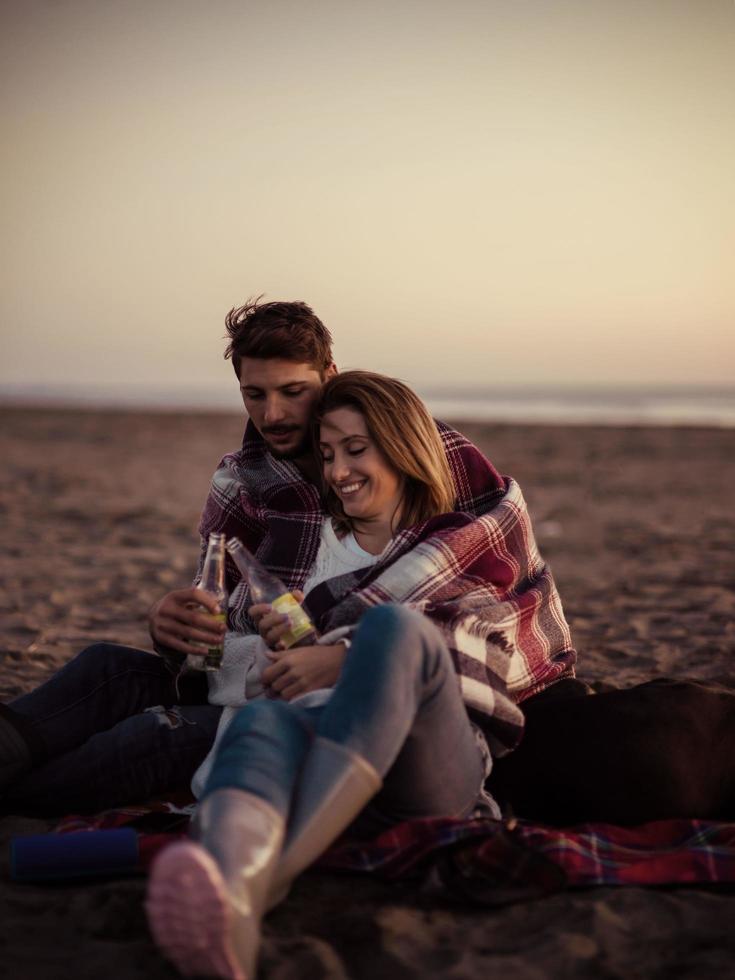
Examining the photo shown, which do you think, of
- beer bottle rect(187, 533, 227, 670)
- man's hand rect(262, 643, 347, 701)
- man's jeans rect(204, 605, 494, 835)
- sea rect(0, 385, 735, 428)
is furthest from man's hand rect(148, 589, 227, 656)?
sea rect(0, 385, 735, 428)

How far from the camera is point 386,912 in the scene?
110 inches

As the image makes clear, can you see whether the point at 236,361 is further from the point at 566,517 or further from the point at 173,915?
the point at 566,517

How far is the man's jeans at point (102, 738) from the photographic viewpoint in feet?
11.5

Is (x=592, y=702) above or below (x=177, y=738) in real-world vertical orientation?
above

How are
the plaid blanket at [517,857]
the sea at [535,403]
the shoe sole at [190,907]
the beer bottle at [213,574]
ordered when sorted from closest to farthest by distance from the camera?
the shoe sole at [190,907], the plaid blanket at [517,857], the beer bottle at [213,574], the sea at [535,403]

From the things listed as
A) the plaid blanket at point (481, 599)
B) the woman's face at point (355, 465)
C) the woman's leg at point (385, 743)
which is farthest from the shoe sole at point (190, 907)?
the woman's face at point (355, 465)

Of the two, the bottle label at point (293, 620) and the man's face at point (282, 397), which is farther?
the man's face at point (282, 397)

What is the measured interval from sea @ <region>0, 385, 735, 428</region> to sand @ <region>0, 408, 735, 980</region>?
834 centimetres

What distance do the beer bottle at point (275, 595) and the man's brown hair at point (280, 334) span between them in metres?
0.74

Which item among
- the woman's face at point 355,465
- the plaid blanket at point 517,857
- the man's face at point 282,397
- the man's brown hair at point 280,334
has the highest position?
the man's brown hair at point 280,334

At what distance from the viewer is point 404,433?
141 inches

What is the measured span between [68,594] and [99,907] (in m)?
4.80

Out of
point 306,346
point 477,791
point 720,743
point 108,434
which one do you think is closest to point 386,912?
point 477,791

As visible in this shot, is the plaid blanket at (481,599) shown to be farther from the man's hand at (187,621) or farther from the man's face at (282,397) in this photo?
the man's face at (282,397)
